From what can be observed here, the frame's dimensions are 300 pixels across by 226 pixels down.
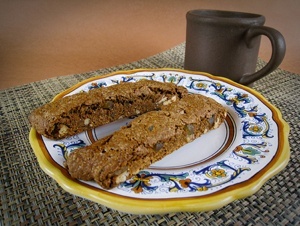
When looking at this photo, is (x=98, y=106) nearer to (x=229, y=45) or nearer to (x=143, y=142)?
(x=143, y=142)

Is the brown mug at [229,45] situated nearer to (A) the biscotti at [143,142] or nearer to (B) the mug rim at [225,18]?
(B) the mug rim at [225,18]

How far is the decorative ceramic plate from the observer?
0.52 metres

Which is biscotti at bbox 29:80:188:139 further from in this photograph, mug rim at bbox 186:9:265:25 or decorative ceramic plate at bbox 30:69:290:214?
mug rim at bbox 186:9:265:25

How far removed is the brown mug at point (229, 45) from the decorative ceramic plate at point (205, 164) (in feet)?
0.44

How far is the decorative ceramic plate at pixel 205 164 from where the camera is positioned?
521 mm

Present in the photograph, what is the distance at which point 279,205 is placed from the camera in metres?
0.64

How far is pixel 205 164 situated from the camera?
0.64 m

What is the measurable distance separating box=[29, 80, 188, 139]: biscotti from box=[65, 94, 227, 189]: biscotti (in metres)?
0.11

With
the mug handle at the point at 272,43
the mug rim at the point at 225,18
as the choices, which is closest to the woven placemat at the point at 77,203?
the mug handle at the point at 272,43

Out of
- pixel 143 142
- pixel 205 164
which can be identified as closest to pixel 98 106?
pixel 143 142

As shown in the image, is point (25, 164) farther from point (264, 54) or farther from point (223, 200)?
point (264, 54)

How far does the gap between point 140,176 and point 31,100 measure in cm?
63

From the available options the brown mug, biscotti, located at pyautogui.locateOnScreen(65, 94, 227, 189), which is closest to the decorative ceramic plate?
biscotti, located at pyautogui.locateOnScreen(65, 94, 227, 189)

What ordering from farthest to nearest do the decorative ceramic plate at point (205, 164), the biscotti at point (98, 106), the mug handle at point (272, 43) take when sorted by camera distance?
1. the mug handle at point (272, 43)
2. the biscotti at point (98, 106)
3. the decorative ceramic plate at point (205, 164)
